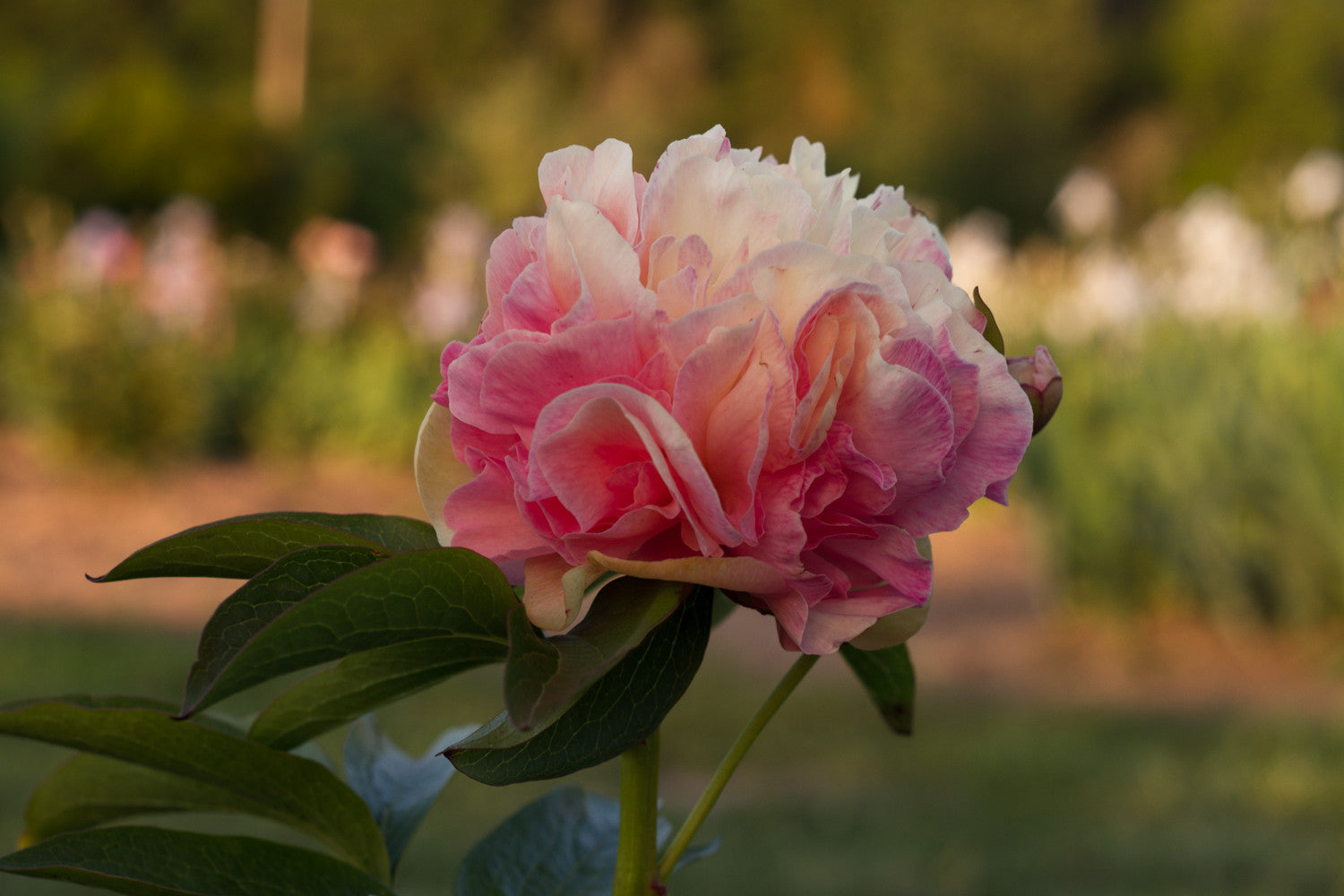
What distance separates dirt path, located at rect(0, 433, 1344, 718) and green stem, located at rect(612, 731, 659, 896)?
374cm

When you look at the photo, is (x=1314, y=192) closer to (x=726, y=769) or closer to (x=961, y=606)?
(x=961, y=606)

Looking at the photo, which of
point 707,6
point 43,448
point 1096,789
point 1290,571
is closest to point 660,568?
point 1096,789

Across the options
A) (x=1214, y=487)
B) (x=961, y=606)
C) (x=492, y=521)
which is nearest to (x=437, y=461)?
(x=492, y=521)

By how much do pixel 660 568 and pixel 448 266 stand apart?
7.79 m

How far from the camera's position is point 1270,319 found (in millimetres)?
5109

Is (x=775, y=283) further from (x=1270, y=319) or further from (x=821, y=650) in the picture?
(x=1270, y=319)

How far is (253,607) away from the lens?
0.42 m

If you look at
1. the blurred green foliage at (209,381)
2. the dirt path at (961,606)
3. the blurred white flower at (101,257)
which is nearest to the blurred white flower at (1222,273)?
the dirt path at (961,606)

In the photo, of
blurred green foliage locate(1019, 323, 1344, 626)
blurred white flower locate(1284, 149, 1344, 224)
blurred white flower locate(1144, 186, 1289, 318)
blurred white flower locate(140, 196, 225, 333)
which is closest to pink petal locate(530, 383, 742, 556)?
blurred green foliage locate(1019, 323, 1344, 626)

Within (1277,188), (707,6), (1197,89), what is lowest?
(1277,188)

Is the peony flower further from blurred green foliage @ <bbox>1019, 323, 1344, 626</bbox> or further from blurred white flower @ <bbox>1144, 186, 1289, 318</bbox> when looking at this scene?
blurred white flower @ <bbox>1144, 186, 1289, 318</bbox>

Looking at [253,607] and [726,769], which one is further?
[726,769]

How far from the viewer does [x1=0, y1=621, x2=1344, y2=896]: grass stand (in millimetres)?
2643

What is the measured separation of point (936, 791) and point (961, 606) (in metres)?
2.05
